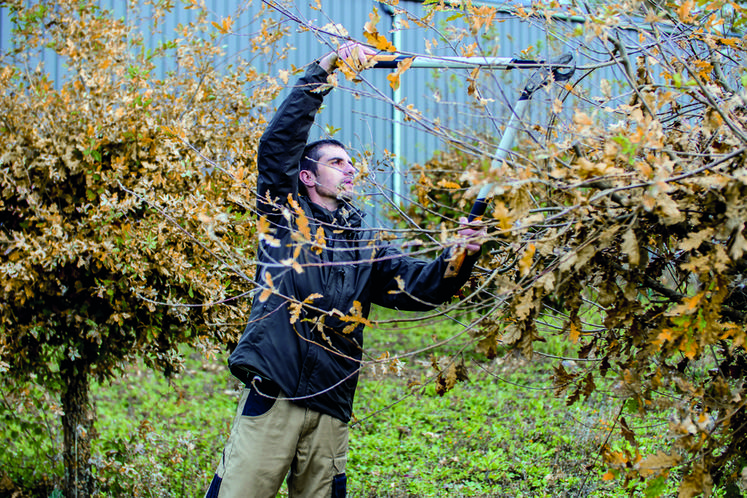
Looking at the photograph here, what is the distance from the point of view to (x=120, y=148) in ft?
11.3

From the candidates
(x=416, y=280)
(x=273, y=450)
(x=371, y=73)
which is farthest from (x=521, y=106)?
(x=371, y=73)

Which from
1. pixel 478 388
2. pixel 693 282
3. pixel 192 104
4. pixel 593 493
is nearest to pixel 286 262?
pixel 693 282

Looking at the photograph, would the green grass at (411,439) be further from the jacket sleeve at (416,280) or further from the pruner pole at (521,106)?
the pruner pole at (521,106)

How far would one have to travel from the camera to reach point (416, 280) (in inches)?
98.7

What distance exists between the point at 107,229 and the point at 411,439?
2856 mm

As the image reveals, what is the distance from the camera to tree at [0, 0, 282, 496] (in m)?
3.20

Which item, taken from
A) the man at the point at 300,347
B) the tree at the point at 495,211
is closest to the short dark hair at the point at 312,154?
the man at the point at 300,347

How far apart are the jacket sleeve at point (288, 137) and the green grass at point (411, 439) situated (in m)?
0.89

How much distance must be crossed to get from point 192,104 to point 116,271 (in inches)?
43.4

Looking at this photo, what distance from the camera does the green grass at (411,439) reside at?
3855 mm

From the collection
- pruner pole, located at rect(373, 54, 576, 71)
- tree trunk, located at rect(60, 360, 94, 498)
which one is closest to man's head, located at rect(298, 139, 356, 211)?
pruner pole, located at rect(373, 54, 576, 71)

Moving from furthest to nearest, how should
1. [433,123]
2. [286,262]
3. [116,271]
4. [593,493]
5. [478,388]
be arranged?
[478,388], [593,493], [116,271], [433,123], [286,262]

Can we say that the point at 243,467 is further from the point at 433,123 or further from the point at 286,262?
the point at 433,123

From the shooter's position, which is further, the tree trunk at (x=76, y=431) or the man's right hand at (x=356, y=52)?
the tree trunk at (x=76, y=431)
